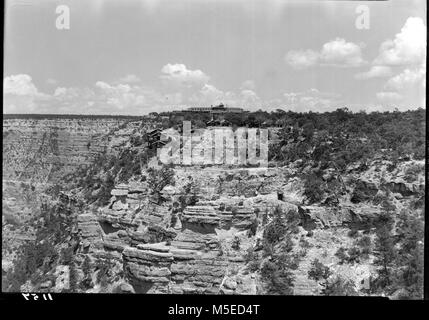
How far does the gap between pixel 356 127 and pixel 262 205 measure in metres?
1.20

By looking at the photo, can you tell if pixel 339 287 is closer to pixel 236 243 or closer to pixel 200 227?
pixel 236 243

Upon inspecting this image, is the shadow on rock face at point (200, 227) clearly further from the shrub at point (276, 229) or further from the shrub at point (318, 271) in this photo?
the shrub at point (318, 271)

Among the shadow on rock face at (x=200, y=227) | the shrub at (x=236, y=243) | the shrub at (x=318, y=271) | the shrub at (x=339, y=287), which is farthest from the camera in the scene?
the shadow on rock face at (x=200, y=227)

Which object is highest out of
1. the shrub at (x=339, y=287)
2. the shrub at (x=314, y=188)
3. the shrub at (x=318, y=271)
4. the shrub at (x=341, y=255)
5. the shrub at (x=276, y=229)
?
the shrub at (x=314, y=188)

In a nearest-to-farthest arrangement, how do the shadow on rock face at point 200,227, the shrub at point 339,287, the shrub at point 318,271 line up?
the shrub at point 339,287 < the shrub at point 318,271 < the shadow on rock face at point 200,227

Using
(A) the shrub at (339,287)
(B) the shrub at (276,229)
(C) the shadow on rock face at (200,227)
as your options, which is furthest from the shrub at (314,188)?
(C) the shadow on rock face at (200,227)

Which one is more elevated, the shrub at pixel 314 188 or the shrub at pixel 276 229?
the shrub at pixel 314 188

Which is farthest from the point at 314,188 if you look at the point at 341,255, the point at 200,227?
the point at 200,227

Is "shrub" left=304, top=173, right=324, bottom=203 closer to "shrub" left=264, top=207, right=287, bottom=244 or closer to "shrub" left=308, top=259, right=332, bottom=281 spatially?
"shrub" left=264, top=207, right=287, bottom=244

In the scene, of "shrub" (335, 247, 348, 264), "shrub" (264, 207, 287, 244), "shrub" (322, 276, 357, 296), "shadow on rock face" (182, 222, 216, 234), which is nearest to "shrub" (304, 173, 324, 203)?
"shrub" (264, 207, 287, 244)

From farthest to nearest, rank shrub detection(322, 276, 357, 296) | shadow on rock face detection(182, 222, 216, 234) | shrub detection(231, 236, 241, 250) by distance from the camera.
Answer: shadow on rock face detection(182, 222, 216, 234) < shrub detection(231, 236, 241, 250) < shrub detection(322, 276, 357, 296)

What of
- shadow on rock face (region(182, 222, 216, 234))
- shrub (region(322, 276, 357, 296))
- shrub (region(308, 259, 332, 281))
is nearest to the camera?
shrub (region(322, 276, 357, 296))
